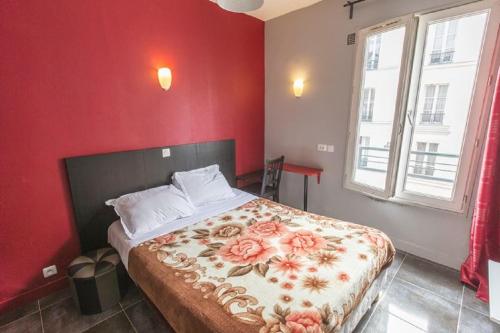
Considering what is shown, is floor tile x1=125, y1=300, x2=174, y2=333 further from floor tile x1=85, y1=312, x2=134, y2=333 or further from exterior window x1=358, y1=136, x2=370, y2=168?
exterior window x1=358, y1=136, x2=370, y2=168

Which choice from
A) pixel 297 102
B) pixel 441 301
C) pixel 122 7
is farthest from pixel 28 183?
pixel 441 301

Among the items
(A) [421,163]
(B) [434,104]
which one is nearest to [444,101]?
(B) [434,104]

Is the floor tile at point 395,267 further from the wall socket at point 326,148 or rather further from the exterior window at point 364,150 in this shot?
the wall socket at point 326,148

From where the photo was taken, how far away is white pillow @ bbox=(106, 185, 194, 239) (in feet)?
6.39

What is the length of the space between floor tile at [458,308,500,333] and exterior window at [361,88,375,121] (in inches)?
74.9

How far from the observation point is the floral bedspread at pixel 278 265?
1153 millimetres

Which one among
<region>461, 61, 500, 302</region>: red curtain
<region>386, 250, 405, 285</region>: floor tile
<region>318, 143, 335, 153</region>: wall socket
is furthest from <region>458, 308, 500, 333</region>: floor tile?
<region>318, 143, 335, 153</region>: wall socket

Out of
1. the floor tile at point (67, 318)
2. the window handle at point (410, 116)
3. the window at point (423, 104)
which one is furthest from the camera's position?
the window handle at point (410, 116)

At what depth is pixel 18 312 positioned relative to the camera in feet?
5.95

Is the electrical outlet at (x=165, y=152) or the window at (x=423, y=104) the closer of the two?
the window at (x=423, y=104)

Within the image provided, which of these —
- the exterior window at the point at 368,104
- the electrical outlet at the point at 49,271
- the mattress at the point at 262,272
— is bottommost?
the electrical outlet at the point at 49,271

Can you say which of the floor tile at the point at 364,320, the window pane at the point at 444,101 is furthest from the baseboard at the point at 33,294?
the window pane at the point at 444,101

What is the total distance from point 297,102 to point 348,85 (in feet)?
2.36

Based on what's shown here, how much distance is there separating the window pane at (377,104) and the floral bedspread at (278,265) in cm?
104
